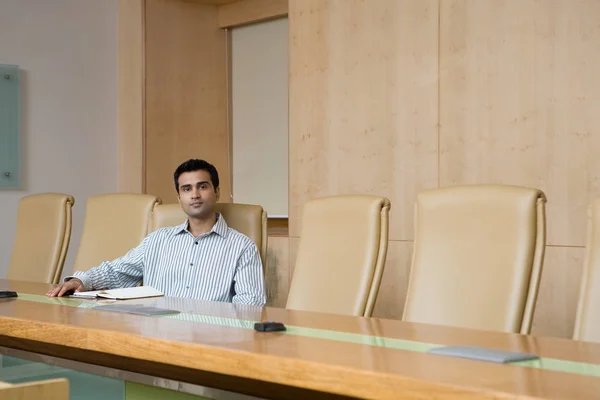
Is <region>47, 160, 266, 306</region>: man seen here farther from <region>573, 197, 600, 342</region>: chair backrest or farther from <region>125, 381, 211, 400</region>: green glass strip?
<region>573, 197, 600, 342</region>: chair backrest

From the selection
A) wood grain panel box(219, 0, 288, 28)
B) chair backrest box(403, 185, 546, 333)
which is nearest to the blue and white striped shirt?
chair backrest box(403, 185, 546, 333)

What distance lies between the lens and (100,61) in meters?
7.71

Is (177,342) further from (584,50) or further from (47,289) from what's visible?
(584,50)

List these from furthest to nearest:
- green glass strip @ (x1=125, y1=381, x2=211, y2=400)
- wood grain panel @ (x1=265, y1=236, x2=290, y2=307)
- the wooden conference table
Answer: wood grain panel @ (x1=265, y1=236, x2=290, y2=307) < green glass strip @ (x1=125, y1=381, x2=211, y2=400) < the wooden conference table

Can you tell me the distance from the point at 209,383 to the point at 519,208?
1.30 metres

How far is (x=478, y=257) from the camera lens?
3.29 metres

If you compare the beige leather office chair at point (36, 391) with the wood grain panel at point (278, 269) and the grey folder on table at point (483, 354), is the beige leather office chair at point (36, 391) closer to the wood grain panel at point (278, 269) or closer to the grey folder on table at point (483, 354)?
the grey folder on table at point (483, 354)

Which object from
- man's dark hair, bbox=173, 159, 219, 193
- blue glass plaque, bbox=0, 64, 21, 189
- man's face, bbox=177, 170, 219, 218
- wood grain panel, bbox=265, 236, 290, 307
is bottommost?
wood grain panel, bbox=265, 236, 290, 307

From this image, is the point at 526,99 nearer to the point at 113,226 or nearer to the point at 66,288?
the point at 113,226

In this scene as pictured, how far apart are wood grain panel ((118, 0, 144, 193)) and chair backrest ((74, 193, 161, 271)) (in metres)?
2.43

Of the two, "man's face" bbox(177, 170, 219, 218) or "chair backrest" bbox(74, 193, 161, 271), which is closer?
"man's face" bbox(177, 170, 219, 218)

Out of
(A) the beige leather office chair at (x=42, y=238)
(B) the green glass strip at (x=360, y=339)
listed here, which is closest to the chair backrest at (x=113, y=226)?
(A) the beige leather office chair at (x=42, y=238)

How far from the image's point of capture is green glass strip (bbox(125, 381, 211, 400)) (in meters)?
2.59

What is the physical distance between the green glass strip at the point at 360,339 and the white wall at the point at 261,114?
4.08 metres
